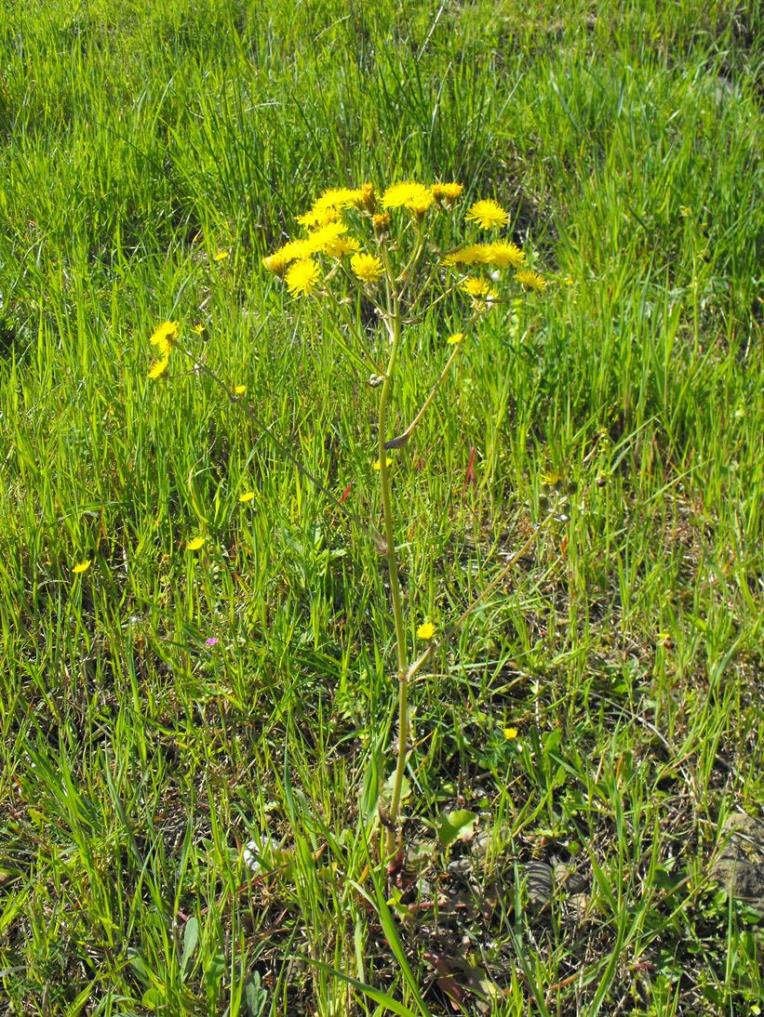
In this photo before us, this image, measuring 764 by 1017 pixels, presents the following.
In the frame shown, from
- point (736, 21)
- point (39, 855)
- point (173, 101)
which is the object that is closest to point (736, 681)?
point (39, 855)

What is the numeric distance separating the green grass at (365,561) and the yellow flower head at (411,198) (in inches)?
22.1

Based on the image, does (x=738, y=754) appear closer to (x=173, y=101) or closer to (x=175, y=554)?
(x=175, y=554)

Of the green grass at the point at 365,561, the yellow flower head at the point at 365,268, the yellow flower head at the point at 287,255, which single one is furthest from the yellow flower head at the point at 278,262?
the green grass at the point at 365,561

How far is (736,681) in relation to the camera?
172cm

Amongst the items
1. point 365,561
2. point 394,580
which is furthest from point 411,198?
point 365,561

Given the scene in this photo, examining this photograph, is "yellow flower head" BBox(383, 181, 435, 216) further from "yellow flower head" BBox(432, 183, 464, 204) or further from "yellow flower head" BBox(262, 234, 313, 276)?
"yellow flower head" BBox(262, 234, 313, 276)

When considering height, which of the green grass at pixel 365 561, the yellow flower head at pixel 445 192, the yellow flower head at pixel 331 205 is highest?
the yellow flower head at pixel 445 192

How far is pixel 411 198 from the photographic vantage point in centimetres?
145

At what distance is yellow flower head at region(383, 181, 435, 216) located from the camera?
4.65 ft

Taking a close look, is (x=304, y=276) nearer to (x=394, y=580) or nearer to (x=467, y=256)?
(x=467, y=256)

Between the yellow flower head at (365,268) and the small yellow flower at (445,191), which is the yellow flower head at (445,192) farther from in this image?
the yellow flower head at (365,268)

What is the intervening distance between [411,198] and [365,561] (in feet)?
2.50

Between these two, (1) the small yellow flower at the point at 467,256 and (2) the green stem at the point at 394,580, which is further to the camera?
(1) the small yellow flower at the point at 467,256

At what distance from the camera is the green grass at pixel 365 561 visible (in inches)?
57.5
